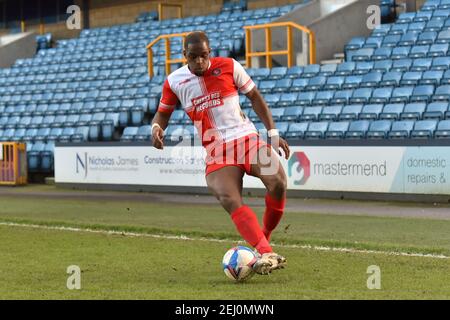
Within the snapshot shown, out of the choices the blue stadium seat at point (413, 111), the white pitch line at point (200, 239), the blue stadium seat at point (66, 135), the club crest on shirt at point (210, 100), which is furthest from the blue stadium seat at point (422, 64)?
the club crest on shirt at point (210, 100)

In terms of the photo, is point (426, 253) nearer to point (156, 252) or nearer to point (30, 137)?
point (156, 252)

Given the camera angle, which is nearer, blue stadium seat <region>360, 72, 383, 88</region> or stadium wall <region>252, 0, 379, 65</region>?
blue stadium seat <region>360, 72, 383, 88</region>

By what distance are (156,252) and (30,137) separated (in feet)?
61.1

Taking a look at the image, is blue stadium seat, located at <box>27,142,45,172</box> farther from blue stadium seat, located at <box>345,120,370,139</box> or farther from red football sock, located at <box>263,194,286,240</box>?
red football sock, located at <box>263,194,286,240</box>

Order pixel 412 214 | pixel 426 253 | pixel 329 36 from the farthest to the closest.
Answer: pixel 329 36, pixel 412 214, pixel 426 253

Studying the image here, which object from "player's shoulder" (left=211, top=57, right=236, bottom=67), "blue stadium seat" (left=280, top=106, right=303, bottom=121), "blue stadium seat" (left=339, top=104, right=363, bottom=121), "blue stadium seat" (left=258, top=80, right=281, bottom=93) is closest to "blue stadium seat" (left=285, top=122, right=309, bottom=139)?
"blue stadium seat" (left=280, top=106, right=303, bottom=121)

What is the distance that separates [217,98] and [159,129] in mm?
618

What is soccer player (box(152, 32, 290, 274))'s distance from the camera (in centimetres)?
849

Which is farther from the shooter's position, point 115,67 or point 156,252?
point 115,67

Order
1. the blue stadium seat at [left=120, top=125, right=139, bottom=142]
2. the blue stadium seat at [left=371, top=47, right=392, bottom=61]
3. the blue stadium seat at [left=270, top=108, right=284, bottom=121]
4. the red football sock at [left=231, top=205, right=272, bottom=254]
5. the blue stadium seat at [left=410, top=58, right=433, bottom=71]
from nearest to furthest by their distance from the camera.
Result: the red football sock at [left=231, top=205, right=272, bottom=254], the blue stadium seat at [left=410, top=58, right=433, bottom=71], the blue stadium seat at [left=270, top=108, right=284, bottom=121], the blue stadium seat at [left=371, top=47, right=392, bottom=61], the blue stadium seat at [left=120, top=125, right=139, bottom=142]

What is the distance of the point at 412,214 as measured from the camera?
50.6 ft

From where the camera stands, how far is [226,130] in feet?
28.6

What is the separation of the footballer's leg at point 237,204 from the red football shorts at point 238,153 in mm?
51
